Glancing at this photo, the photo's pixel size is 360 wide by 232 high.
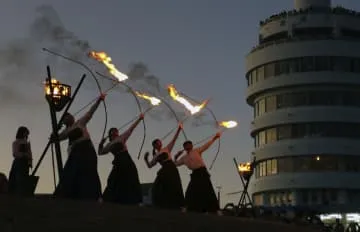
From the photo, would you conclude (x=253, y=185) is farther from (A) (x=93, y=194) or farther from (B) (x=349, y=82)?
(A) (x=93, y=194)

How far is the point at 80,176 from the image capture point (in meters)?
15.7

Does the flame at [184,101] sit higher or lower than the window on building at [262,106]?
lower

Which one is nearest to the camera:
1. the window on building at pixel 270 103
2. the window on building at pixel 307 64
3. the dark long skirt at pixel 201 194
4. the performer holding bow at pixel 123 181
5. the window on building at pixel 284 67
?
the performer holding bow at pixel 123 181

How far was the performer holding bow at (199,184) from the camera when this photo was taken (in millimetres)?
19422

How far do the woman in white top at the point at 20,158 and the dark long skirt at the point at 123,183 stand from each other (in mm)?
1902

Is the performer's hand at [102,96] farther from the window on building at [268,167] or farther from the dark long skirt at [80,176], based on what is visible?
the window on building at [268,167]

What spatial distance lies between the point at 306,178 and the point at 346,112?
720cm

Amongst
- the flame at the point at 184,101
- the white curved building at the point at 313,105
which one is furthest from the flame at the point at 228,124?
the white curved building at the point at 313,105

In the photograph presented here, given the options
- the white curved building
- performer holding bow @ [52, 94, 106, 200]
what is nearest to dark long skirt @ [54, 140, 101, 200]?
performer holding bow @ [52, 94, 106, 200]

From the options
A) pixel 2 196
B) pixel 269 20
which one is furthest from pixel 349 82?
pixel 2 196

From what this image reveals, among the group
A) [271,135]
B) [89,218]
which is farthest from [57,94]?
[271,135]

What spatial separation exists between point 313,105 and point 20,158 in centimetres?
6502

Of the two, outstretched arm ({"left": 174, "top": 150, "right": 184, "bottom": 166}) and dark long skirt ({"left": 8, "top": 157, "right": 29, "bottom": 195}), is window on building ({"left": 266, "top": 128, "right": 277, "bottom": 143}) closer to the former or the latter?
outstretched arm ({"left": 174, "top": 150, "right": 184, "bottom": 166})

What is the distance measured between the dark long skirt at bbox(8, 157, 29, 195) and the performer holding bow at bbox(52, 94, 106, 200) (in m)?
0.76
